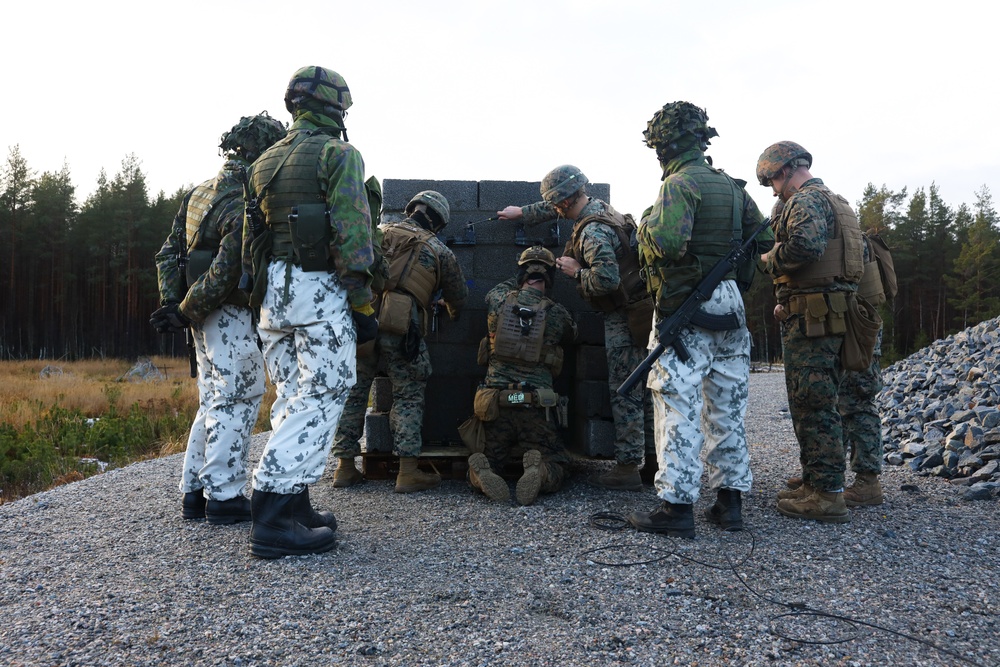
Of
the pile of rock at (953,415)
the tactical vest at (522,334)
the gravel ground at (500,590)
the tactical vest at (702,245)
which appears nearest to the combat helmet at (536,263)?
the tactical vest at (522,334)

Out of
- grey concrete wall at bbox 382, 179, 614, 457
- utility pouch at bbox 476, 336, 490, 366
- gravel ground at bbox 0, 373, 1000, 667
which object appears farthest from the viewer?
grey concrete wall at bbox 382, 179, 614, 457

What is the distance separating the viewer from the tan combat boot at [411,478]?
Result: 5.09m

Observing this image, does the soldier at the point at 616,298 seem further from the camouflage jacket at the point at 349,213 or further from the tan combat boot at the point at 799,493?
the camouflage jacket at the point at 349,213

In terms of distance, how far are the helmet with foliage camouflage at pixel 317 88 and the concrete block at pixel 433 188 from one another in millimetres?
2067

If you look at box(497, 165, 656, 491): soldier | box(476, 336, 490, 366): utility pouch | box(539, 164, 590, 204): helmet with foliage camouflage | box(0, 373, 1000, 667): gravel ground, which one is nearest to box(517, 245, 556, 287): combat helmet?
box(497, 165, 656, 491): soldier

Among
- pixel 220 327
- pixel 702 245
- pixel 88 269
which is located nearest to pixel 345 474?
pixel 220 327

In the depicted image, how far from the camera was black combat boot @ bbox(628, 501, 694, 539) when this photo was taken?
3.82 m

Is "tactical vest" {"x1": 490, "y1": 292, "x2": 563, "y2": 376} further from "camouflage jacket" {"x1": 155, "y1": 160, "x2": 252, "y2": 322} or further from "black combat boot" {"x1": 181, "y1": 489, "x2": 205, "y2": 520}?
"black combat boot" {"x1": 181, "y1": 489, "x2": 205, "y2": 520}

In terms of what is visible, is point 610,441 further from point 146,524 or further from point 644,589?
point 146,524

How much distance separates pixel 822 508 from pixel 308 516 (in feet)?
10.7

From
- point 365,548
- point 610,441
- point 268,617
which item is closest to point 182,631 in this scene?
point 268,617

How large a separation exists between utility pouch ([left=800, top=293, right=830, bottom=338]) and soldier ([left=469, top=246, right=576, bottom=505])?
67.4 inches

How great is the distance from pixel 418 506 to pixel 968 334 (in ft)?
39.0

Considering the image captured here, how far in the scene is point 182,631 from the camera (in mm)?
2576
